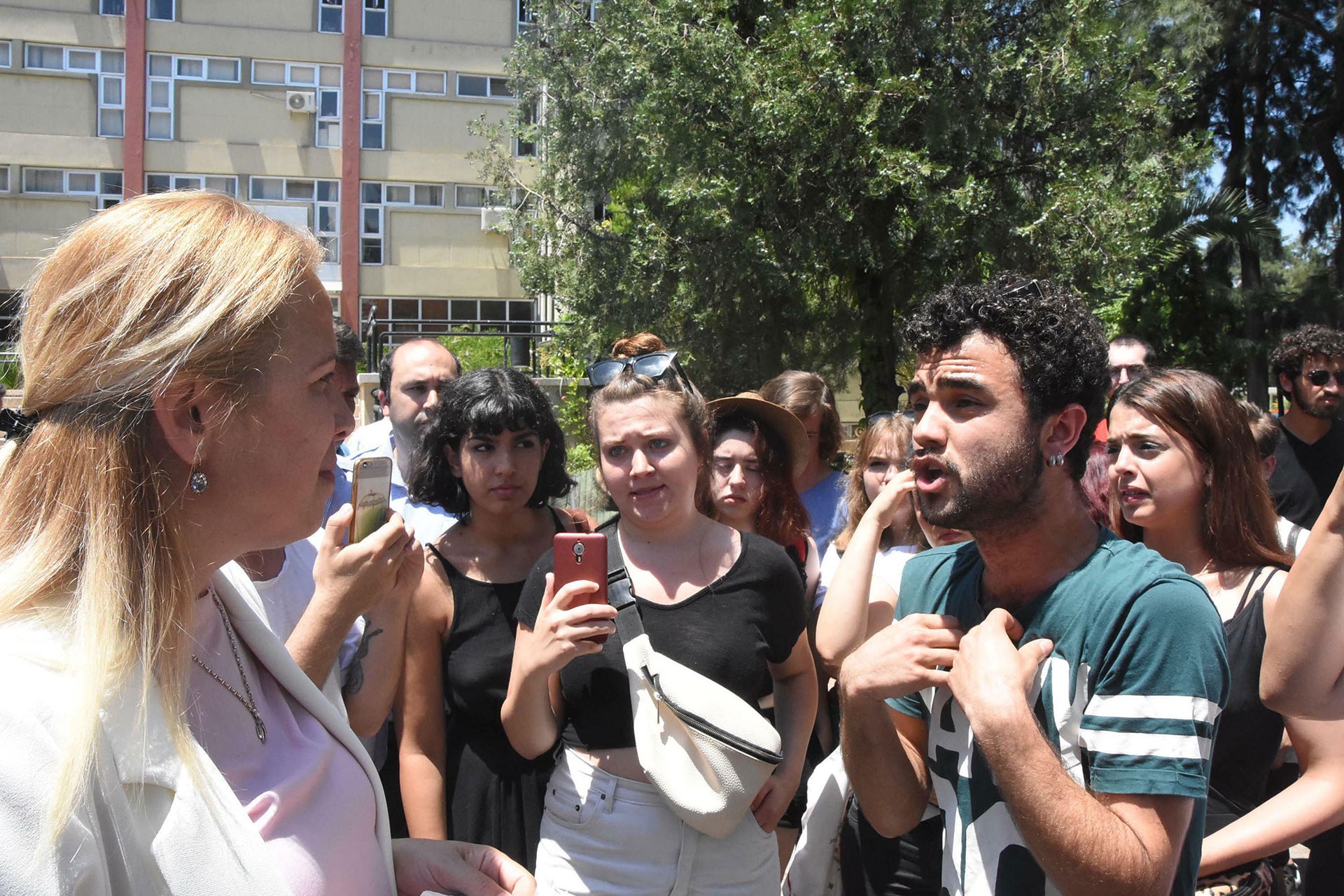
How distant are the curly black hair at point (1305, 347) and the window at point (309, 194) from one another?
967 inches

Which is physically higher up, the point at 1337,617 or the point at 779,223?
the point at 779,223

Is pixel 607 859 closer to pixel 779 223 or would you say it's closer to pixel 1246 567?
pixel 1246 567

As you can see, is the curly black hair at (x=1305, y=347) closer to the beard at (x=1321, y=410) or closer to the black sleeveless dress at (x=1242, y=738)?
the beard at (x=1321, y=410)

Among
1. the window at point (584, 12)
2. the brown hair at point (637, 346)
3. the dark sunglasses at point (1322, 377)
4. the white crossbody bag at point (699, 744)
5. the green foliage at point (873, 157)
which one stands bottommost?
the white crossbody bag at point (699, 744)

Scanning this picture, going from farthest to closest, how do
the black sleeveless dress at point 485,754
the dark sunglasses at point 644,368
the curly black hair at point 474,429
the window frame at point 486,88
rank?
the window frame at point 486,88
the curly black hair at point 474,429
the dark sunglasses at point 644,368
the black sleeveless dress at point 485,754

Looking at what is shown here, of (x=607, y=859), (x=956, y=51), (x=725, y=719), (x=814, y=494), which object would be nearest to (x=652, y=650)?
(x=725, y=719)

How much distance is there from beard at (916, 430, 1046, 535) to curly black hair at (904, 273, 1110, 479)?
0.08 metres

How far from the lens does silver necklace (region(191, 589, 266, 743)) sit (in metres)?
1.57

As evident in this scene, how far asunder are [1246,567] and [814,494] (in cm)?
219

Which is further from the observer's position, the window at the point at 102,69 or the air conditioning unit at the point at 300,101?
the air conditioning unit at the point at 300,101

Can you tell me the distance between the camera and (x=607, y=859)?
2.65 meters

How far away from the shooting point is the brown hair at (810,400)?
4.61 meters

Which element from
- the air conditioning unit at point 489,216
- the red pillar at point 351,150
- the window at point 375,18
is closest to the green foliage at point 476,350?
the air conditioning unit at point 489,216

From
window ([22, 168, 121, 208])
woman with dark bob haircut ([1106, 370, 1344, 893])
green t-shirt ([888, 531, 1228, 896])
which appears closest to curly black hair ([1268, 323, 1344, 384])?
woman with dark bob haircut ([1106, 370, 1344, 893])
